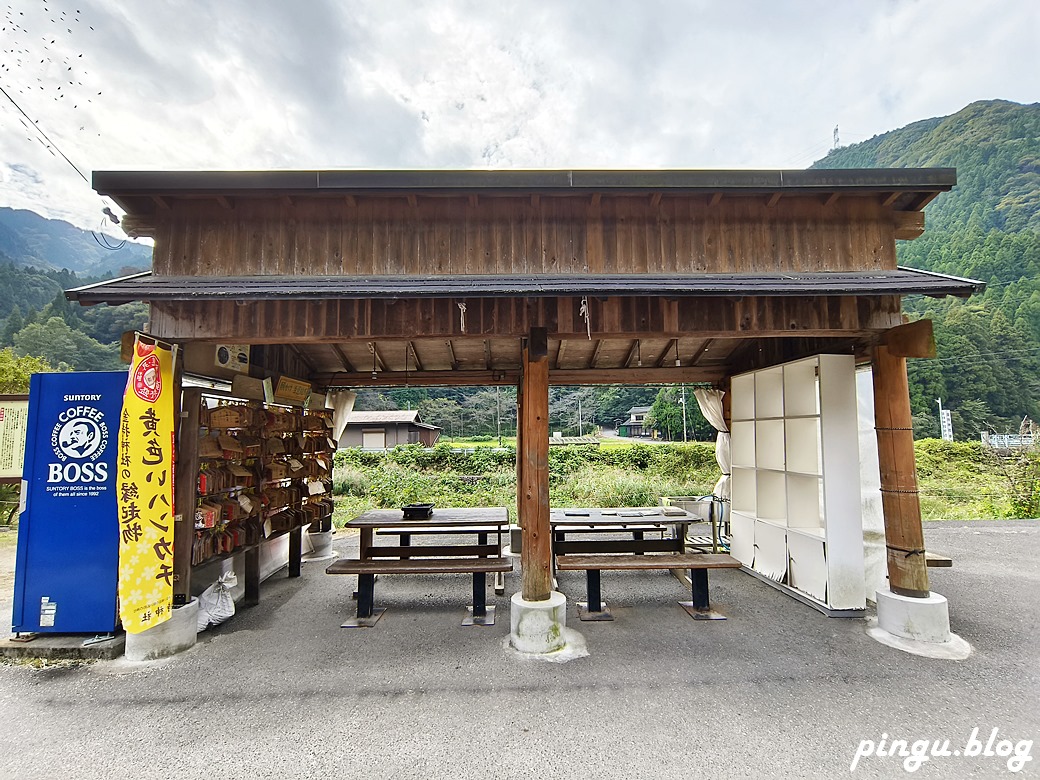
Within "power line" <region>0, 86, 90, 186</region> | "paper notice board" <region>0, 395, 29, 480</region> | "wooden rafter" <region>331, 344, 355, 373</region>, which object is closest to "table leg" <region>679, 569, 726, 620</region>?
"wooden rafter" <region>331, 344, 355, 373</region>

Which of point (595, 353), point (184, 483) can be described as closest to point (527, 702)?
point (184, 483)

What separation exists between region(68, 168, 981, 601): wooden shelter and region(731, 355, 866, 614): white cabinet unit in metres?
0.43

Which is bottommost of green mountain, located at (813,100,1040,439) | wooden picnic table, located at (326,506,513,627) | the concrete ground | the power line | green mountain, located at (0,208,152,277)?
the concrete ground

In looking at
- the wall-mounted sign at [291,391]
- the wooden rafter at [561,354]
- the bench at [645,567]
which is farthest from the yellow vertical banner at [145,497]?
the wooden rafter at [561,354]

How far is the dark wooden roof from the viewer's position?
10.8 ft

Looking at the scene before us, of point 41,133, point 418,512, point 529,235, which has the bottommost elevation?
point 418,512

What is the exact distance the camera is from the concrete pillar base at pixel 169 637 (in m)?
3.61

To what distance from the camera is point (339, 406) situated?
23.8 ft

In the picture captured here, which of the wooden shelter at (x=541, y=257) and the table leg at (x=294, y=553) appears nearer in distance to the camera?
the wooden shelter at (x=541, y=257)

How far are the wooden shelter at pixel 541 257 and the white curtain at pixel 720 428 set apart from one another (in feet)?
8.75

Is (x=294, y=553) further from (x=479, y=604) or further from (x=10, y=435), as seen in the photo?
(x=10, y=435)

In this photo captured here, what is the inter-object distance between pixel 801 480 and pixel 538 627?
335cm

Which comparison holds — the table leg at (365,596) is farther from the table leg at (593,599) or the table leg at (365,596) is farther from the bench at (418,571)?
the table leg at (593,599)

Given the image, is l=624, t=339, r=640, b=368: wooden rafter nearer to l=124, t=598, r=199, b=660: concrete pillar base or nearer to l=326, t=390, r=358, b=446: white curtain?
l=326, t=390, r=358, b=446: white curtain
